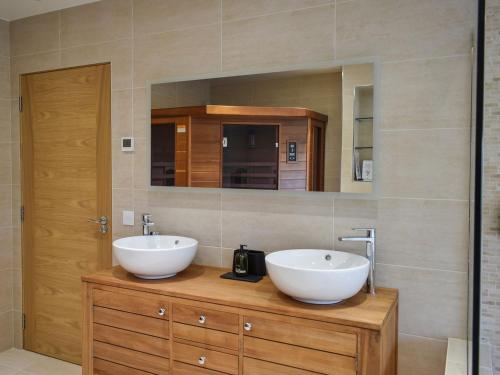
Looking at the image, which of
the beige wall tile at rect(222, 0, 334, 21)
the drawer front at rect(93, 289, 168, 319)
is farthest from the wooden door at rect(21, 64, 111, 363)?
the beige wall tile at rect(222, 0, 334, 21)

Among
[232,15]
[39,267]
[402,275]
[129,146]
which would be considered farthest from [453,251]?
[39,267]

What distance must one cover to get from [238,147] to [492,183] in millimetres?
1623

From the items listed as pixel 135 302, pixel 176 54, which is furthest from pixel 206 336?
pixel 176 54

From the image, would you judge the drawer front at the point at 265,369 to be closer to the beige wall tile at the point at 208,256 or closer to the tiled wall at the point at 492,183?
the beige wall tile at the point at 208,256

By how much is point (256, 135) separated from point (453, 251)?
113 cm

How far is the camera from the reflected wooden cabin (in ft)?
7.14

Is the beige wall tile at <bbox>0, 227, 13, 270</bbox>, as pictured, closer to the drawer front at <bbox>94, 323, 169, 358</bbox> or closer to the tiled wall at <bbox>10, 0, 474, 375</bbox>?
the tiled wall at <bbox>10, 0, 474, 375</bbox>

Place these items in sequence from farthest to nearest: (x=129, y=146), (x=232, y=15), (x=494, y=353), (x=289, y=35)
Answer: (x=129, y=146), (x=232, y=15), (x=289, y=35), (x=494, y=353)

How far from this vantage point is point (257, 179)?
230 centimetres

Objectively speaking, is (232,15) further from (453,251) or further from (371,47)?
(453,251)

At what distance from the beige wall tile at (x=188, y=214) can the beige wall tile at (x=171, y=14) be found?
101 centimetres

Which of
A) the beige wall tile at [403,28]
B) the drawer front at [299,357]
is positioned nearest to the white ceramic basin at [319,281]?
the drawer front at [299,357]

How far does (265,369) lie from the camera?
1.78 meters

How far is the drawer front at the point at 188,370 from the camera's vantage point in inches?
75.0
